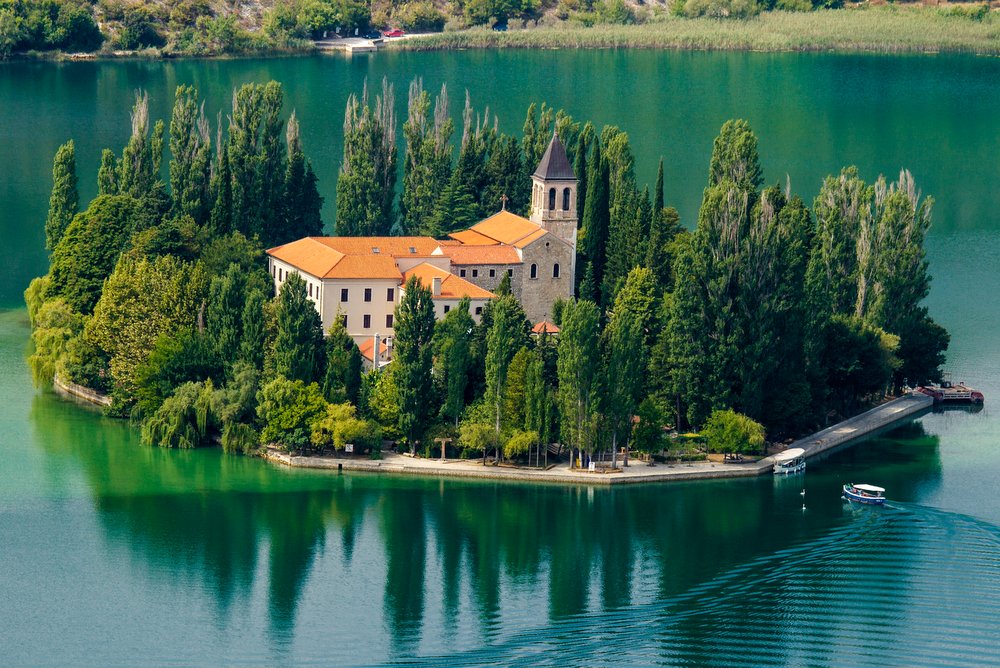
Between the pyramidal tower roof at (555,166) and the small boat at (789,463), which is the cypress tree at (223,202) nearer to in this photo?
the pyramidal tower roof at (555,166)

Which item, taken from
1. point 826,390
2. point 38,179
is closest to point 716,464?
point 826,390

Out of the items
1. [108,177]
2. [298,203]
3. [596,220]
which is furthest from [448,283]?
[108,177]

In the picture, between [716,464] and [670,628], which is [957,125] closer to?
[716,464]

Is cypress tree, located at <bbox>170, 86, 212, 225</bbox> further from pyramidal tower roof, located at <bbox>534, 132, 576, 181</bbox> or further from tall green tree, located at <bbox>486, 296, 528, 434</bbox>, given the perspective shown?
tall green tree, located at <bbox>486, 296, 528, 434</bbox>

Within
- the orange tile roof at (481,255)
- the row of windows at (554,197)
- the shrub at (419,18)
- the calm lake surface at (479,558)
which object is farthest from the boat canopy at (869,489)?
the shrub at (419,18)

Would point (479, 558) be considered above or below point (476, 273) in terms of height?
below

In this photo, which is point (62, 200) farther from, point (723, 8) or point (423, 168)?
point (723, 8)

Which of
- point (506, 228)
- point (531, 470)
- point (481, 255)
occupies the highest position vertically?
point (506, 228)
